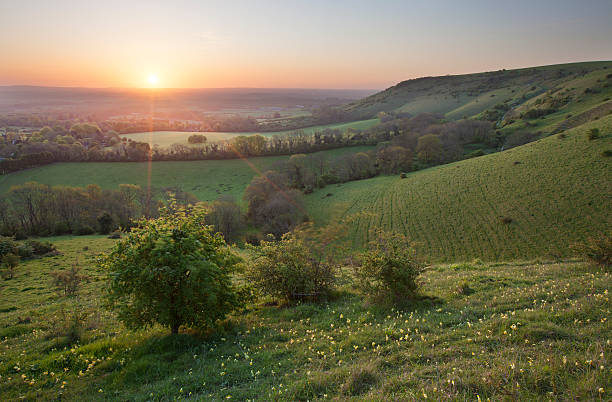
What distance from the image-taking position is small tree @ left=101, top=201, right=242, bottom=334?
32.5 feet

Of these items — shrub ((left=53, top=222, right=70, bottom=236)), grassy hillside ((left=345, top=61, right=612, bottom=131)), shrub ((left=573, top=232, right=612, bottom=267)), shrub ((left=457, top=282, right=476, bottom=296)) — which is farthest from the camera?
grassy hillside ((left=345, top=61, right=612, bottom=131))

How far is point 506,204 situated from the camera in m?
40.7

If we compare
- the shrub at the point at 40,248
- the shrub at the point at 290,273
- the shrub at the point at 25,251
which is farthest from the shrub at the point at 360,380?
the shrub at the point at 40,248

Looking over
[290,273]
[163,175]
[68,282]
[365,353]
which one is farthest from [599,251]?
[163,175]

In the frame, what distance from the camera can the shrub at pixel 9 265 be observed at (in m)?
29.0

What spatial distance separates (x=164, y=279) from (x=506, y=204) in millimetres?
45836

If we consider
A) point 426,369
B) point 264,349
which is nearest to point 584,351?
point 426,369

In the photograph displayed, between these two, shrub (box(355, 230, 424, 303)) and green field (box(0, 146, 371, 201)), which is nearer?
shrub (box(355, 230, 424, 303))

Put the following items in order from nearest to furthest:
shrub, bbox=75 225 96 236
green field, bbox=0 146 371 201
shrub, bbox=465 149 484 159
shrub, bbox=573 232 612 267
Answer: shrub, bbox=573 232 612 267 < shrub, bbox=75 225 96 236 < shrub, bbox=465 149 484 159 < green field, bbox=0 146 371 201

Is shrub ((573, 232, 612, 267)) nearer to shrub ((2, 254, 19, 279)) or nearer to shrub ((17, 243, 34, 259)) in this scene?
shrub ((2, 254, 19, 279))

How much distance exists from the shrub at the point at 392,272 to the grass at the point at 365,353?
2.81ft

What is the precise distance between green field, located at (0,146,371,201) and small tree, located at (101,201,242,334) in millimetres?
61841

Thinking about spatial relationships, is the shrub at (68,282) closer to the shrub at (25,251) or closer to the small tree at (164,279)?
the small tree at (164,279)

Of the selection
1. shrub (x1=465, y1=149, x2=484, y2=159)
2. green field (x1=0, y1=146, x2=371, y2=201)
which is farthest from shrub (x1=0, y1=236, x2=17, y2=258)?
shrub (x1=465, y1=149, x2=484, y2=159)
